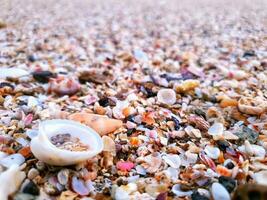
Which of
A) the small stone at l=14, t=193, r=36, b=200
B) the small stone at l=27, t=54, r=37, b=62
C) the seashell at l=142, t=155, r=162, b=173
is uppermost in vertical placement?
the small stone at l=14, t=193, r=36, b=200

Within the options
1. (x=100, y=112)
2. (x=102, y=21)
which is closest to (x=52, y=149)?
(x=100, y=112)

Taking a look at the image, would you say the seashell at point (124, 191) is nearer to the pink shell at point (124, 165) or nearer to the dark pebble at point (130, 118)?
the pink shell at point (124, 165)

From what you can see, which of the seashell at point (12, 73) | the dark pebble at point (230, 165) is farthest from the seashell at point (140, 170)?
the seashell at point (12, 73)

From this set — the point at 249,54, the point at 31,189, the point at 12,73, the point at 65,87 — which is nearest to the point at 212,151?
the point at 31,189

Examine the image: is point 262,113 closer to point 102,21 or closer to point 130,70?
point 130,70

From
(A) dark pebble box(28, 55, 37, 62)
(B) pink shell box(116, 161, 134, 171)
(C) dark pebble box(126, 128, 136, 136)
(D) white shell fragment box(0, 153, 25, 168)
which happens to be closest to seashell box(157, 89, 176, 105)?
(C) dark pebble box(126, 128, 136, 136)

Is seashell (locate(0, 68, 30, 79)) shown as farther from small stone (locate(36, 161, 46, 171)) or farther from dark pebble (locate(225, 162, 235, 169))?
dark pebble (locate(225, 162, 235, 169))
